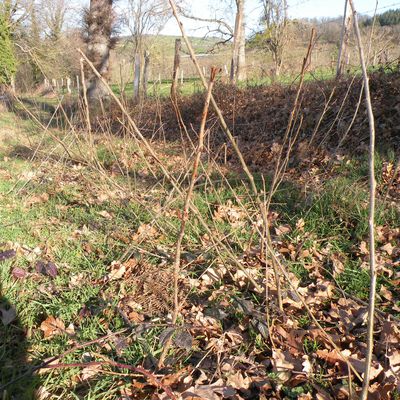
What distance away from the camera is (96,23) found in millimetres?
14055

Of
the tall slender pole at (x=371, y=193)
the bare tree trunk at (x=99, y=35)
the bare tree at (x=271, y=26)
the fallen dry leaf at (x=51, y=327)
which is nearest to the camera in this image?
the tall slender pole at (x=371, y=193)

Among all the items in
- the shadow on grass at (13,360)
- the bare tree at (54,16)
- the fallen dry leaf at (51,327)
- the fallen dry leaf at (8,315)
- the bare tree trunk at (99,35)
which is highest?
the bare tree at (54,16)

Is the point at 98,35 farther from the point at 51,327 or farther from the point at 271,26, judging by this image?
the point at 51,327

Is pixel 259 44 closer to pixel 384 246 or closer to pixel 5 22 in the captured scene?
pixel 5 22

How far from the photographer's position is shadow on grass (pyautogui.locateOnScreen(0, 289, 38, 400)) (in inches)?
71.1

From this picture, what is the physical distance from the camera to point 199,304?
2492 mm

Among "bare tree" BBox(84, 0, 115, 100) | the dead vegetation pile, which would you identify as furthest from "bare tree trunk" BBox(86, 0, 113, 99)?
the dead vegetation pile

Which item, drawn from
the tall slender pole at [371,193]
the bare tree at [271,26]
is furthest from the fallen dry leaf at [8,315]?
the bare tree at [271,26]

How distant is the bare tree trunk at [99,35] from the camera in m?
13.9

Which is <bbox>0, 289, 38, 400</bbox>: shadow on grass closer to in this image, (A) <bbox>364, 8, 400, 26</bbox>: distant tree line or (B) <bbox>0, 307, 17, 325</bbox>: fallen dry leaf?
(B) <bbox>0, 307, 17, 325</bbox>: fallen dry leaf

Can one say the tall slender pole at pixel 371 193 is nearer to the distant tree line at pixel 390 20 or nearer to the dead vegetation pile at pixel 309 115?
the dead vegetation pile at pixel 309 115

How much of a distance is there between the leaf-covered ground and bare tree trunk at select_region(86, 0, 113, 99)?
37.4 feet

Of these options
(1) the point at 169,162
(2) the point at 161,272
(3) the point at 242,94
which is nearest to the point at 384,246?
(2) the point at 161,272

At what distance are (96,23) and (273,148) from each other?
1099 centimetres
